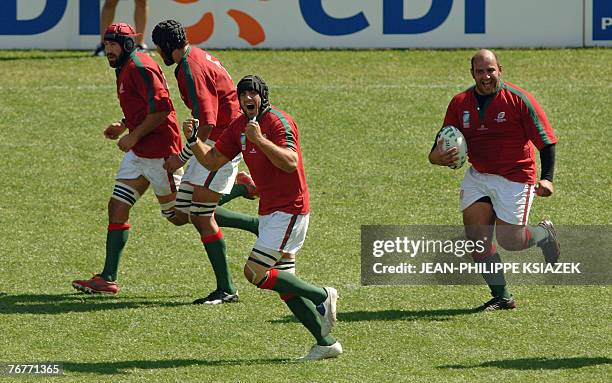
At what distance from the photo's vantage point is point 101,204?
47.3ft

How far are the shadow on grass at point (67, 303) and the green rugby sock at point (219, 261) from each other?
0.33m

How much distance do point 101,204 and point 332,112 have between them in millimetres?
3854

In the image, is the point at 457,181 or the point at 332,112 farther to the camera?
the point at 332,112

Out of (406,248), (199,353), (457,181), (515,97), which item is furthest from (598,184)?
(199,353)

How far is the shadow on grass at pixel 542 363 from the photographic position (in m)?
9.29

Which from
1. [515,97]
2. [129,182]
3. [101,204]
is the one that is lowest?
[101,204]

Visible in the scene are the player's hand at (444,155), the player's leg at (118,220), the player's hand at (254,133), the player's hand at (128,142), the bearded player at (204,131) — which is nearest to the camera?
the player's hand at (254,133)

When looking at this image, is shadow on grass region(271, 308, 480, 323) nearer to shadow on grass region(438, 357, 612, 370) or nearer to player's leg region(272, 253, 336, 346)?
player's leg region(272, 253, 336, 346)

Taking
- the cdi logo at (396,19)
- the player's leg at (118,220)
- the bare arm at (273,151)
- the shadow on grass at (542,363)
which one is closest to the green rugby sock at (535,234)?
the shadow on grass at (542,363)

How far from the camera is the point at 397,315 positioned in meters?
10.8

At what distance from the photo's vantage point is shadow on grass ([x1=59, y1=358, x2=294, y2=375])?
937cm

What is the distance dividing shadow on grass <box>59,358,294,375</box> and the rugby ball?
2216mm

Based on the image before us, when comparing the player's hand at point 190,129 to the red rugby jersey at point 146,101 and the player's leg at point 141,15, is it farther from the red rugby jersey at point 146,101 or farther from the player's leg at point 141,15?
the player's leg at point 141,15

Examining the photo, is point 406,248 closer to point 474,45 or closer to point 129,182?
point 129,182
